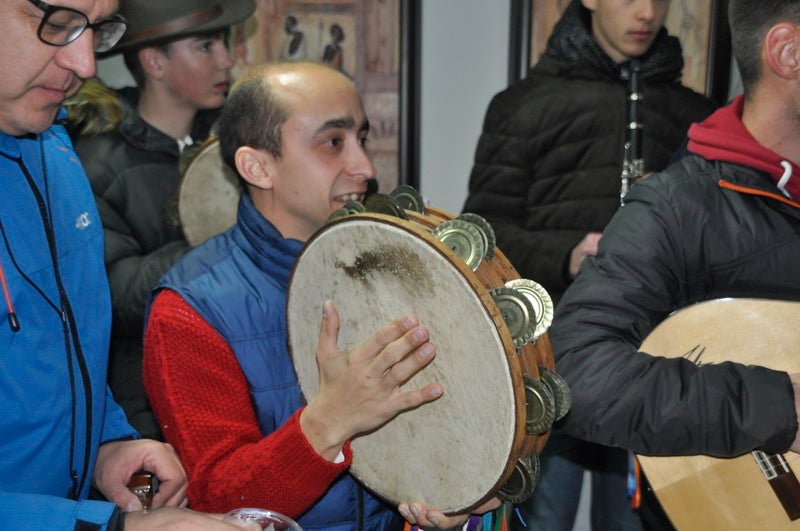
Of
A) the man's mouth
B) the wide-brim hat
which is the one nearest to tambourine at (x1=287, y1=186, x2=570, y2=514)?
the man's mouth

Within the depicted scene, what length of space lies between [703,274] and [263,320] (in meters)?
0.96

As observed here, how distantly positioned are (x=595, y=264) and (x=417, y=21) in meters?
2.24

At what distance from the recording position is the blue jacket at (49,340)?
4.85 ft

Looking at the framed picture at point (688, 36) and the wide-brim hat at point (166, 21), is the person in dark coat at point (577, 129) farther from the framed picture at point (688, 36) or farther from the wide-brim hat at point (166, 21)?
the wide-brim hat at point (166, 21)

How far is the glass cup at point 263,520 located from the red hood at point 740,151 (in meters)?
1.24

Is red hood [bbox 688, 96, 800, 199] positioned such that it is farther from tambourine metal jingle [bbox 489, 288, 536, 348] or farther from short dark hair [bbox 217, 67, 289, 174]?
short dark hair [bbox 217, 67, 289, 174]

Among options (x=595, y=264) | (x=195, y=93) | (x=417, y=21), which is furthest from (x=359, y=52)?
(x=595, y=264)

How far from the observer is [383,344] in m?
1.50

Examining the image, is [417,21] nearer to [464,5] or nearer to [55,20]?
[464,5]

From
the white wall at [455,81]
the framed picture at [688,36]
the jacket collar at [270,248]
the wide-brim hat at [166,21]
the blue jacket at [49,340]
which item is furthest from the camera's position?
the white wall at [455,81]

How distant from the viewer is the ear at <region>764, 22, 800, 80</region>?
6.50 feet

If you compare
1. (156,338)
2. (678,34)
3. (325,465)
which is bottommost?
(325,465)

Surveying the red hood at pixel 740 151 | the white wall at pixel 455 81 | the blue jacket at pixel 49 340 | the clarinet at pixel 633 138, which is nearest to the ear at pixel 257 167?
the blue jacket at pixel 49 340

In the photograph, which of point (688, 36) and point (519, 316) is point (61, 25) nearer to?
point (519, 316)
